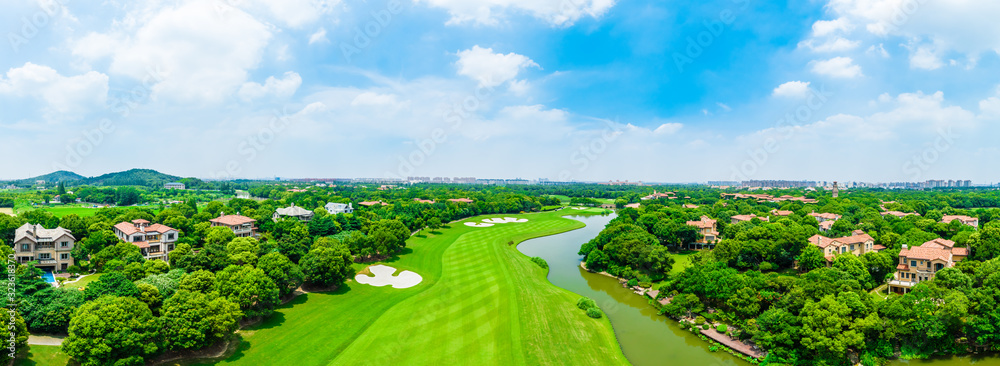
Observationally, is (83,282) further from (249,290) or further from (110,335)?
(110,335)

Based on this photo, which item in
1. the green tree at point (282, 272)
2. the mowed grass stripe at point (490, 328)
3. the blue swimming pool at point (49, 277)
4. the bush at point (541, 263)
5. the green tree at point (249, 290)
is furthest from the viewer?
the bush at point (541, 263)

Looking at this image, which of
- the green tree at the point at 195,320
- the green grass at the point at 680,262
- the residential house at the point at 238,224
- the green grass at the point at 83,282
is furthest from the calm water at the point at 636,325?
the residential house at the point at 238,224

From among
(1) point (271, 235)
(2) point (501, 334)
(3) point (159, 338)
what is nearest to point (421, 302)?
(2) point (501, 334)

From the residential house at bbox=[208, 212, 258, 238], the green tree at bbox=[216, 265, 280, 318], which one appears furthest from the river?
the residential house at bbox=[208, 212, 258, 238]

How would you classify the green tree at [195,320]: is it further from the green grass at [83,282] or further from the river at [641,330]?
the river at [641,330]

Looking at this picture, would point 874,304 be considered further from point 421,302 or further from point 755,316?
point 421,302

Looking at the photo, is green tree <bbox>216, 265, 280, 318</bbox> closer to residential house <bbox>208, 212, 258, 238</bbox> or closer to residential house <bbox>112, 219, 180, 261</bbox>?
residential house <bbox>112, 219, 180, 261</bbox>
